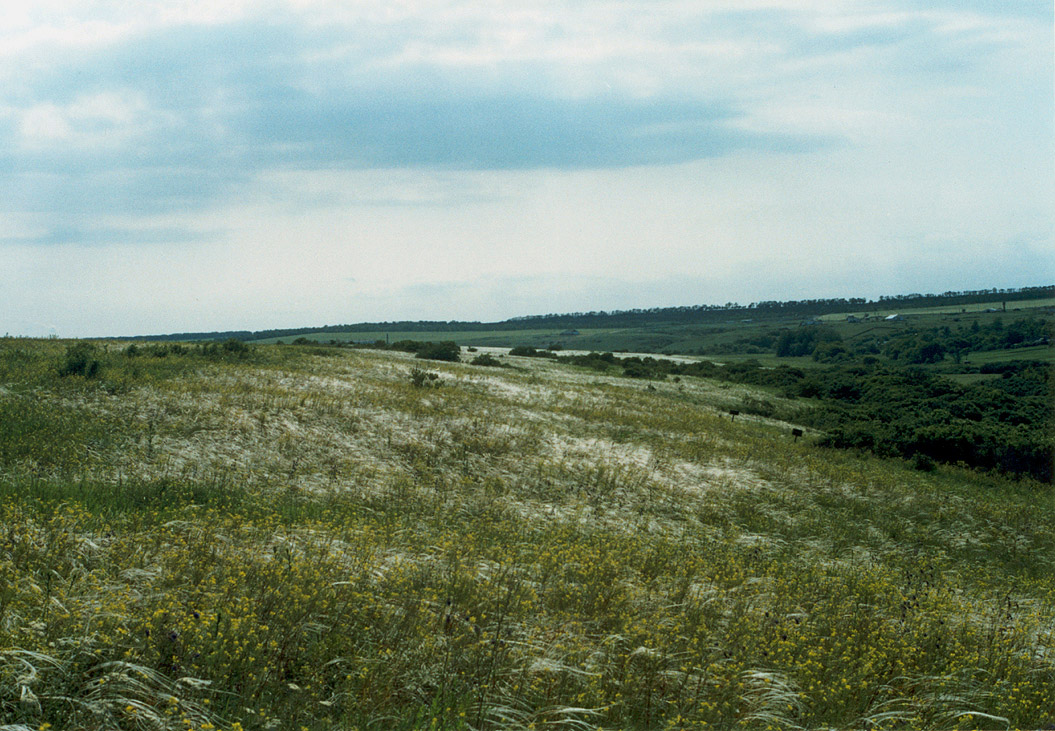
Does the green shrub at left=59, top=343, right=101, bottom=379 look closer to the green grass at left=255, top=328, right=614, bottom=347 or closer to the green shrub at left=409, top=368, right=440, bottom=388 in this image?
the green shrub at left=409, top=368, right=440, bottom=388

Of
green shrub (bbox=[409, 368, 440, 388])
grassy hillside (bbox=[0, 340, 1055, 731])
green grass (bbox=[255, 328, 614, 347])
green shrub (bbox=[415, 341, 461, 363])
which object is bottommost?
grassy hillside (bbox=[0, 340, 1055, 731])

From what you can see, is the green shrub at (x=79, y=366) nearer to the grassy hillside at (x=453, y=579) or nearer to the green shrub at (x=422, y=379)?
the grassy hillside at (x=453, y=579)

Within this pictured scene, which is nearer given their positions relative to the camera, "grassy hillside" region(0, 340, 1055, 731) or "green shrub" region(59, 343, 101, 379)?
"grassy hillside" region(0, 340, 1055, 731)

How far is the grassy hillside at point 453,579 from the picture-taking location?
19.4 feet

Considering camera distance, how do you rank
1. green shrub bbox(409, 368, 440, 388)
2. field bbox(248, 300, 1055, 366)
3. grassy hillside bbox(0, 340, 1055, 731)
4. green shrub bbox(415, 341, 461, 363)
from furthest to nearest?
field bbox(248, 300, 1055, 366)
green shrub bbox(415, 341, 461, 363)
green shrub bbox(409, 368, 440, 388)
grassy hillside bbox(0, 340, 1055, 731)

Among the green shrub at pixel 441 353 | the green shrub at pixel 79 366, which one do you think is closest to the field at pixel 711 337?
the green shrub at pixel 441 353

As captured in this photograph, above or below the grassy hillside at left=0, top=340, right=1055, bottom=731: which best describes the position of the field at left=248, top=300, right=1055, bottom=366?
above

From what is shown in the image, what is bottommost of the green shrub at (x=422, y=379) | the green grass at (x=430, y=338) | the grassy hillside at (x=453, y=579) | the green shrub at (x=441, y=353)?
the grassy hillside at (x=453, y=579)

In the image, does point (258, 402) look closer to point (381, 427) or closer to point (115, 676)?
point (381, 427)

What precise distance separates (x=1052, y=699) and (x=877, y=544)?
10.6 metres

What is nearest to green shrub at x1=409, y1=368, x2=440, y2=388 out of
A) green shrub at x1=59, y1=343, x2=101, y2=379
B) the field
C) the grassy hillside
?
the grassy hillside

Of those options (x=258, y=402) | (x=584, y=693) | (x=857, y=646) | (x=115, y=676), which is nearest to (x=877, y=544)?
(x=857, y=646)

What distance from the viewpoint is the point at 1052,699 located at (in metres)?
7.31

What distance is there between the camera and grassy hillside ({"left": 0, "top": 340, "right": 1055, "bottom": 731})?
19.4 feet
